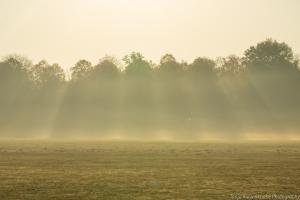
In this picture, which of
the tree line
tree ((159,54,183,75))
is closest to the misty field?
the tree line

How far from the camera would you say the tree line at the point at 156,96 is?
484 feet

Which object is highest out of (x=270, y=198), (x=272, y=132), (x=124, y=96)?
(x=124, y=96)

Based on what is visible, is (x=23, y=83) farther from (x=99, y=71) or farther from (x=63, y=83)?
(x=99, y=71)

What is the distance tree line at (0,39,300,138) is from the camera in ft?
484

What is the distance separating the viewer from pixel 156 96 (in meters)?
163

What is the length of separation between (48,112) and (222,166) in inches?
5050

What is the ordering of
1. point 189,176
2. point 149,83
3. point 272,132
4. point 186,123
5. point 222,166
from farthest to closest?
1. point 149,83
2. point 186,123
3. point 272,132
4. point 222,166
5. point 189,176

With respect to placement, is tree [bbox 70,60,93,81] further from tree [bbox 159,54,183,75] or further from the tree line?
tree [bbox 159,54,183,75]

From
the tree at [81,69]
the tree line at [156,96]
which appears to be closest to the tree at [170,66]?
the tree line at [156,96]

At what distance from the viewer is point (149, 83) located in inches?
6777

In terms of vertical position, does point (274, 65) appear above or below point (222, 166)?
above

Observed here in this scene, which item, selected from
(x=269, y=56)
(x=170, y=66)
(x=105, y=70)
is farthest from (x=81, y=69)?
(x=269, y=56)

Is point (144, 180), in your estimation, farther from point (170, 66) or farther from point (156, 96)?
point (170, 66)

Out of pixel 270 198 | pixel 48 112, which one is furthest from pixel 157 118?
pixel 270 198
